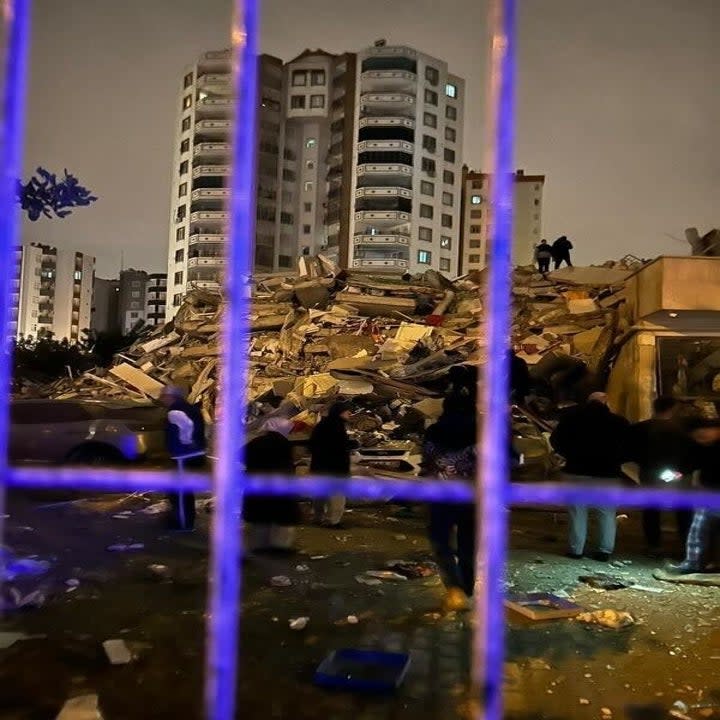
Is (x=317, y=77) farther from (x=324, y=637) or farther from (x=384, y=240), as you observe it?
(x=324, y=637)

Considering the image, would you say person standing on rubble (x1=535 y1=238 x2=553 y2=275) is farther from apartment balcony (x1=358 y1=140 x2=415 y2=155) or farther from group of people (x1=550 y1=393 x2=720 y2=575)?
apartment balcony (x1=358 y1=140 x2=415 y2=155)

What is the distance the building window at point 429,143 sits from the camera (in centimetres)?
6494

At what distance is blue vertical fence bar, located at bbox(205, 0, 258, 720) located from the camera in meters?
2.65

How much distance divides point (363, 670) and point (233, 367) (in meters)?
2.32

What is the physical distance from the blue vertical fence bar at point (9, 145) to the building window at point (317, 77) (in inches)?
2577

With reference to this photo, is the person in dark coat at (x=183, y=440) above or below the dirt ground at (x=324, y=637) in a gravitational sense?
above

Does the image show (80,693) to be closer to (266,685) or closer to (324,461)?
(266,685)

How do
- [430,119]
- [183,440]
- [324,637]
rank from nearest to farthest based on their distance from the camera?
[324,637], [183,440], [430,119]

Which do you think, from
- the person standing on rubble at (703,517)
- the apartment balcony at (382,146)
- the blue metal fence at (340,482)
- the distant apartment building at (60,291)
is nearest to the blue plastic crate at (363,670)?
the blue metal fence at (340,482)

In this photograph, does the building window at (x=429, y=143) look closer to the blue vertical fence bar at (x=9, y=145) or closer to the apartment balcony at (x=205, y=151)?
the apartment balcony at (x=205, y=151)

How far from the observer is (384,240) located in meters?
63.5

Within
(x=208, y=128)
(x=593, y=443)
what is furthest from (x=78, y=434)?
(x=208, y=128)

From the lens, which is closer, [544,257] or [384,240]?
[544,257]

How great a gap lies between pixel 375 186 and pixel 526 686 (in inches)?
2424
